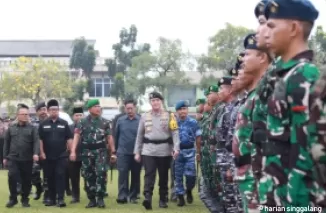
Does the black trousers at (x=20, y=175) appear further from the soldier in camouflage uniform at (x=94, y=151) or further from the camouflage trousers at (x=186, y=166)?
the camouflage trousers at (x=186, y=166)

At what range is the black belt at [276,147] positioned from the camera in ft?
12.2

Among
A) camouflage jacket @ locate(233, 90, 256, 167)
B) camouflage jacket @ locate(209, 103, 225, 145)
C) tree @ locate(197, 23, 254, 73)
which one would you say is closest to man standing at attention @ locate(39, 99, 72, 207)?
camouflage jacket @ locate(209, 103, 225, 145)

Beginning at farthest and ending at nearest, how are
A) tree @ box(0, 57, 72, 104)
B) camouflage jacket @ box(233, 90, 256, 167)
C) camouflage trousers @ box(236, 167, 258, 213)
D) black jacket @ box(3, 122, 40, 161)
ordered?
tree @ box(0, 57, 72, 104) < black jacket @ box(3, 122, 40, 161) < camouflage jacket @ box(233, 90, 256, 167) < camouflage trousers @ box(236, 167, 258, 213)

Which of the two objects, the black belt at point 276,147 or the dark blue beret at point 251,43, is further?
the dark blue beret at point 251,43

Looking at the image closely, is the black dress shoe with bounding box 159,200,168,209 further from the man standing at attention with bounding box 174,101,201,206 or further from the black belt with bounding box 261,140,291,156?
the black belt with bounding box 261,140,291,156

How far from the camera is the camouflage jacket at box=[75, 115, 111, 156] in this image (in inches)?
507

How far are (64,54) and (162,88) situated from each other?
42.9m

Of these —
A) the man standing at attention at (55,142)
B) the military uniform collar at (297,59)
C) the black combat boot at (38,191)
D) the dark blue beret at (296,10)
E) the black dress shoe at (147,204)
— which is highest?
the dark blue beret at (296,10)

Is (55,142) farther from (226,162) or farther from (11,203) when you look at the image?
(226,162)

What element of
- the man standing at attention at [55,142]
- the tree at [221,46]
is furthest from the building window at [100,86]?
the man standing at attention at [55,142]

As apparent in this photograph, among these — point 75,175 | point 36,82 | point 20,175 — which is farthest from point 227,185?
point 36,82

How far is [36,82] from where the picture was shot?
194ft

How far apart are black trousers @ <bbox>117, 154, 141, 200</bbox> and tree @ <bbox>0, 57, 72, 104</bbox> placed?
45.2m

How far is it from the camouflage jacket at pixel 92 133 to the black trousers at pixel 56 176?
2.90 ft
